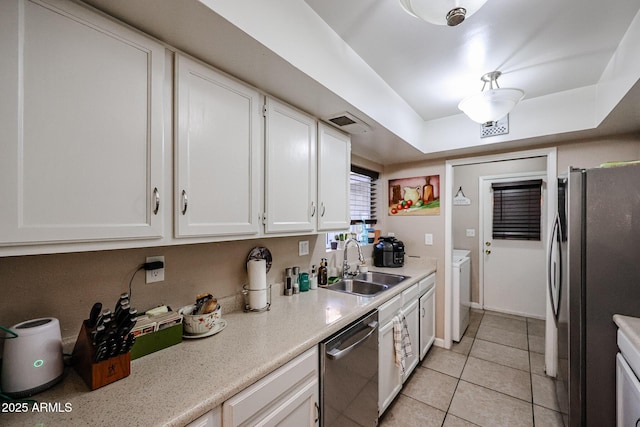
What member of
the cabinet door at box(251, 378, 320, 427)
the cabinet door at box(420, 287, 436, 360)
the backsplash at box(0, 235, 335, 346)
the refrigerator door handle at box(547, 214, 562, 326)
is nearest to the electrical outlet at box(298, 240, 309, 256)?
the backsplash at box(0, 235, 335, 346)

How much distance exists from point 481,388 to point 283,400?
200cm

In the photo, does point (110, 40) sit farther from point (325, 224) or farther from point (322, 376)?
point (322, 376)

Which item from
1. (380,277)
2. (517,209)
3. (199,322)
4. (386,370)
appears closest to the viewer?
(199,322)

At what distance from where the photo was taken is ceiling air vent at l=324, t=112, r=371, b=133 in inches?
71.2

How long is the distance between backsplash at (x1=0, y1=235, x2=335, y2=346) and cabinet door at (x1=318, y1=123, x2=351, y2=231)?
0.58 m

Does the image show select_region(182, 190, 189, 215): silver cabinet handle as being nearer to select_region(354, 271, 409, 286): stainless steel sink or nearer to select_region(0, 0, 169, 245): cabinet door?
select_region(0, 0, 169, 245): cabinet door

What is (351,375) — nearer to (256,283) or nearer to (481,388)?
(256,283)

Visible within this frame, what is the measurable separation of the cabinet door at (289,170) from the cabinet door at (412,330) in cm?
120

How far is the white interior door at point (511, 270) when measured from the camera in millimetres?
3670

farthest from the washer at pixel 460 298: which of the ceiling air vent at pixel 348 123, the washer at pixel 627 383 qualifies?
the ceiling air vent at pixel 348 123

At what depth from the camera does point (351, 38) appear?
60.6 inches

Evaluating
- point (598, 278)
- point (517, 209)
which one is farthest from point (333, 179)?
point (517, 209)

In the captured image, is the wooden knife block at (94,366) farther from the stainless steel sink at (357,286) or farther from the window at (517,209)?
the window at (517,209)

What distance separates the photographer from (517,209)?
382cm
